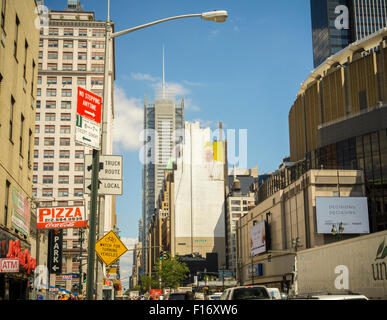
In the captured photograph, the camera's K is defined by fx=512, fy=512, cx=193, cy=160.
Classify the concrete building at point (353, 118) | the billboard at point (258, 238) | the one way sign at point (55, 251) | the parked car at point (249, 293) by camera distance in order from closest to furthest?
the parked car at point (249, 293) < the one way sign at point (55, 251) < the concrete building at point (353, 118) < the billboard at point (258, 238)

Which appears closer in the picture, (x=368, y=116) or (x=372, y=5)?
(x=368, y=116)

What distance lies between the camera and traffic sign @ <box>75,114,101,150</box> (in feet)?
39.7

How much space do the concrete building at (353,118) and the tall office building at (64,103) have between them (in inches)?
1629

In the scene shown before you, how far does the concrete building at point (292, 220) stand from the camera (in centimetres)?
7719

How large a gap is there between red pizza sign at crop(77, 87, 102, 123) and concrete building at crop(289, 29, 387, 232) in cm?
7278

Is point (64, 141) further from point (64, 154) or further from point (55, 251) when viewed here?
point (55, 251)

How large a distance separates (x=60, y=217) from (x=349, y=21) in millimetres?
154135

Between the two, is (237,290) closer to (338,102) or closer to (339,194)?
(339,194)

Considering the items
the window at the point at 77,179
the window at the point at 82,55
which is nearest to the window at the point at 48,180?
the window at the point at 77,179

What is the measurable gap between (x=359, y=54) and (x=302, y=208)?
100ft

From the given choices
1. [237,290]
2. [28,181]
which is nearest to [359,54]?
[28,181]

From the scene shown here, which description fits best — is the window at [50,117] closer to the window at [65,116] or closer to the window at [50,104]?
the window at [50,104]

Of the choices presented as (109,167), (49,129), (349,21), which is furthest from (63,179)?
(349,21)

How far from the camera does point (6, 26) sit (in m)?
24.8
